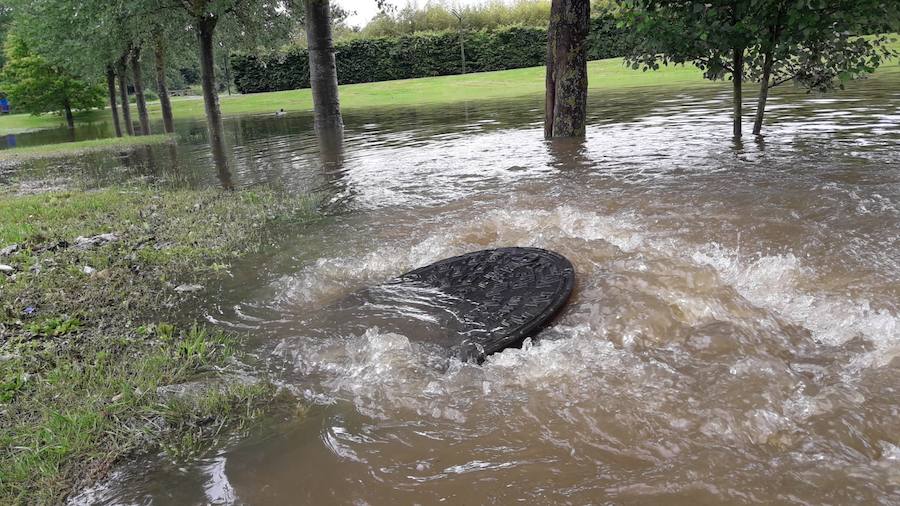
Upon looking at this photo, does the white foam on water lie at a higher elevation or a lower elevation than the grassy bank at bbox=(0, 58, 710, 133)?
lower

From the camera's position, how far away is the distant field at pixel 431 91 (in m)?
34.0

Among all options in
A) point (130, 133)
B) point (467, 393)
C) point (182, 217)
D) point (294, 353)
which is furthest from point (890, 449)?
point (130, 133)

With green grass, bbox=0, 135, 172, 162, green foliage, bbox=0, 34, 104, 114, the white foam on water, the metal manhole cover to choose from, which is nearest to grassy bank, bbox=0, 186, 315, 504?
the metal manhole cover

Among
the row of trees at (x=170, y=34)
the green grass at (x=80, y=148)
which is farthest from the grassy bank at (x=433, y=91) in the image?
the green grass at (x=80, y=148)

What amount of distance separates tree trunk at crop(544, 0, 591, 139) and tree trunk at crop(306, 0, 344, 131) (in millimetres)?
7827

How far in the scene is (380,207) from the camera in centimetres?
818

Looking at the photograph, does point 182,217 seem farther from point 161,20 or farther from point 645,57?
point 161,20

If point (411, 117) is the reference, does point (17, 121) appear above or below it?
above

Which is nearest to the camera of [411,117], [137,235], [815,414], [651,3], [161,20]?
[815,414]

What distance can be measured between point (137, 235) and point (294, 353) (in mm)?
4094

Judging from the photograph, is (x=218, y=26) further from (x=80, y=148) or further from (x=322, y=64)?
(x=80, y=148)

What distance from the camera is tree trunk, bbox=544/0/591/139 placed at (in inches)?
467

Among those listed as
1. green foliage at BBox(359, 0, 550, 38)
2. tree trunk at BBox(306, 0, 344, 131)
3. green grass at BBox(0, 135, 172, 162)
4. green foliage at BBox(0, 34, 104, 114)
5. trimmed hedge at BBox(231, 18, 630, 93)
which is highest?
green foliage at BBox(359, 0, 550, 38)

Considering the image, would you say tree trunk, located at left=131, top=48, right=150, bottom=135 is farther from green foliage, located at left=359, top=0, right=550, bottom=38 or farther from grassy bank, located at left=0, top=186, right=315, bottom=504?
green foliage, located at left=359, top=0, right=550, bottom=38
